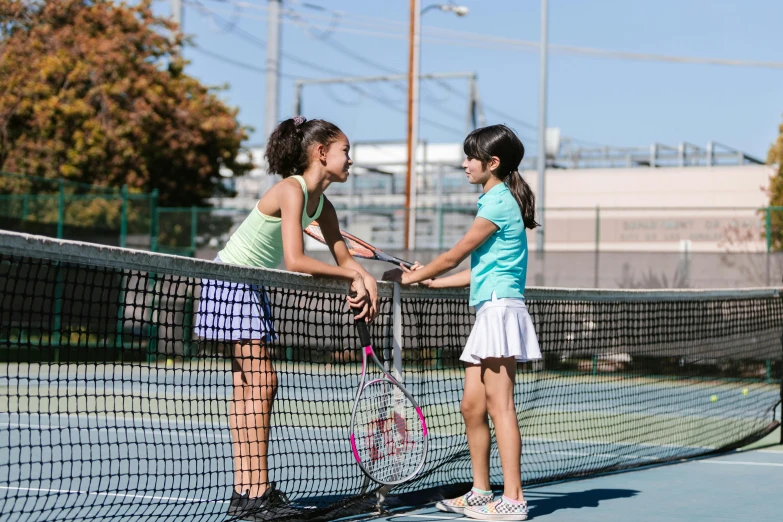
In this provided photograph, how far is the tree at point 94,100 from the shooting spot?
73.6 feet

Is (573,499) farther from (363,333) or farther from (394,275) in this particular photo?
(363,333)

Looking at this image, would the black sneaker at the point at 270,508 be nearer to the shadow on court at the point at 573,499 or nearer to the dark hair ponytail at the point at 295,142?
the shadow on court at the point at 573,499

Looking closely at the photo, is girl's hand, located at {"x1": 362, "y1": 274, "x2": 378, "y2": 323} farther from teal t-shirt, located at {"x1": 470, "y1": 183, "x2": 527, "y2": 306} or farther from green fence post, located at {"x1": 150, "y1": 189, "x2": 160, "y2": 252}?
green fence post, located at {"x1": 150, "y1": 189, "x2": 160, "y2": 252}

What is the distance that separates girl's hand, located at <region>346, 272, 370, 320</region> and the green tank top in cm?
32

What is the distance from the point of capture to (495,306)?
15.7 ft

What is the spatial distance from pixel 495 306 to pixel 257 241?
1040mm

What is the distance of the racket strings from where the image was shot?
4598 mm

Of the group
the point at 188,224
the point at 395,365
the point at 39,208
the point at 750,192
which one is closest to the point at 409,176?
the point at 188,224

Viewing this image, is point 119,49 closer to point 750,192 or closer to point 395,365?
point 750,192

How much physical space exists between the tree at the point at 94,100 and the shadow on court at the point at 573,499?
60.6 feet

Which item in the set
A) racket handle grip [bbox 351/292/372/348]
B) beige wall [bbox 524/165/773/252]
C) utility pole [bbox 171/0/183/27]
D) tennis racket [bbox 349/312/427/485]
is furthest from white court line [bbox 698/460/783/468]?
utility pole [bbox 171/0/183/27]

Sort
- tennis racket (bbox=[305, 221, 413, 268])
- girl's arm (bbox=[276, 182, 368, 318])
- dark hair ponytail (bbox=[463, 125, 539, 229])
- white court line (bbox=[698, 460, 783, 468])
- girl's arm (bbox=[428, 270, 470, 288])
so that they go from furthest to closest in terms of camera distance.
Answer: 1. white court line (bbox=[698, 460, 783, 468])
2. girl's arm (bbox=[428, 270, 470, 288])
3. tennis racket (bbox=[305, 221, 413, 268])
4. dark hair ponytail (bbox=[463, 125, 539, 229])
5. girl's arm (bbox=[276, 182, 368, 318])

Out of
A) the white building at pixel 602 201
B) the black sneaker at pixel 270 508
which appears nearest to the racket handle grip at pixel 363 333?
the black sneaker at pixel 270 508

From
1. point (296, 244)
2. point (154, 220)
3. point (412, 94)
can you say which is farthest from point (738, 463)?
point (412, 94)
